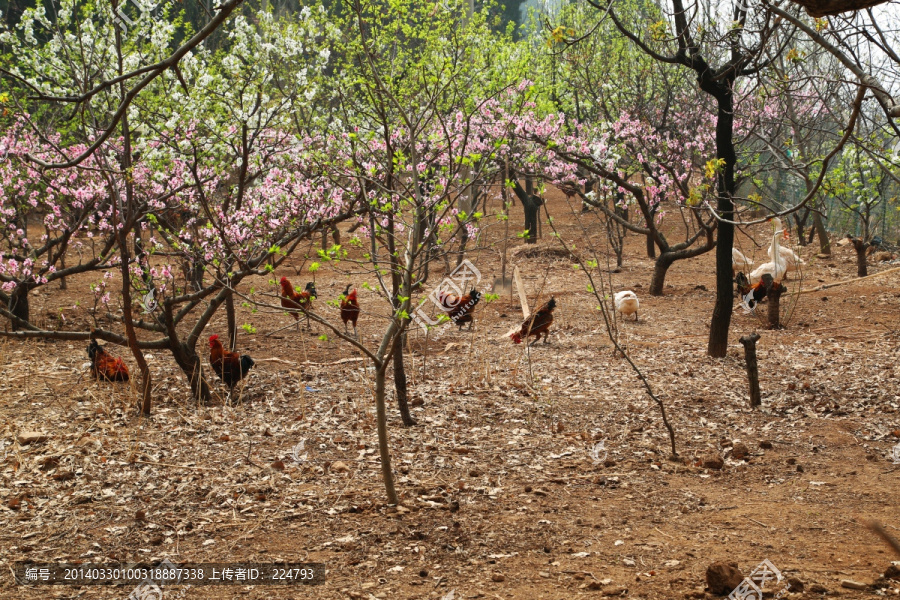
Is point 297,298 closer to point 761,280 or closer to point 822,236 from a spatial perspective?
point 761,280

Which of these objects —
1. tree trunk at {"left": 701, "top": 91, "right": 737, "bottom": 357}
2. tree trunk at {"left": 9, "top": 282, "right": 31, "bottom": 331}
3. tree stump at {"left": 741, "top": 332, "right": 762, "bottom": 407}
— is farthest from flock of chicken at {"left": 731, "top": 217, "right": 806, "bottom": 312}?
tree trunk at {"left": 9, "top": 282, "right": 31, "bottom": 331}

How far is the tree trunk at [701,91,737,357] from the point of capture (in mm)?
7770

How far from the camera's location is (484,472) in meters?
5.29

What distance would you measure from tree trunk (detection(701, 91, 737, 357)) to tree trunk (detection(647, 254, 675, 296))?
14.6 feet

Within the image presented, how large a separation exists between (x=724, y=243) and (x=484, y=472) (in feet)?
14.3

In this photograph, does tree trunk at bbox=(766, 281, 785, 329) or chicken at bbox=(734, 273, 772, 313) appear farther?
chicken at bbox=(734, 273, 772, 313)

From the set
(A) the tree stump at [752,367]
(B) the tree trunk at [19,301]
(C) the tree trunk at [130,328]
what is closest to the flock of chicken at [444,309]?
(C) the tree trunk at [130,328]

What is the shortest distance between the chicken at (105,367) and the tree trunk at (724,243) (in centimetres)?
629

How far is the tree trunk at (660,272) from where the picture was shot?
1274cm

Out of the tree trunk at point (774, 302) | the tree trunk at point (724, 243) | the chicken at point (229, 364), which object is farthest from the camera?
the tree trunk at point (774, 302)

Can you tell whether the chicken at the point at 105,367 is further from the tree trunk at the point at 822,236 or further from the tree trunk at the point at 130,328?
the tree trunk at the point at 822,236

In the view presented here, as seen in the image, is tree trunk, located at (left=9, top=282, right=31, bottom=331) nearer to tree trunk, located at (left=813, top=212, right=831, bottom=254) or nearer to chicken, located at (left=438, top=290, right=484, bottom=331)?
chicken, located at (left=438, top=290, right=484, bottom=331)

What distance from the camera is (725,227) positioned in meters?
8.02

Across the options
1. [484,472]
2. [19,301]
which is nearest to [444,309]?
[484,472]
